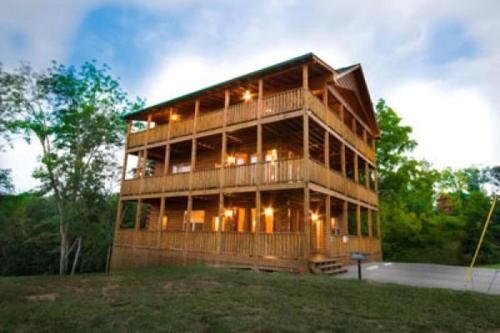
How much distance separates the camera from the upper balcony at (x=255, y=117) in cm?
1301

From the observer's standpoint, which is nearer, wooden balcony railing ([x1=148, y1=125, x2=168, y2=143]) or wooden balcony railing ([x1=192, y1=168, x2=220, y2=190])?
wooden balcony railing ([x1=192, y1=168, x2=220, y2=190])

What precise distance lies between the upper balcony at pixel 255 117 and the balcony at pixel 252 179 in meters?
2.34

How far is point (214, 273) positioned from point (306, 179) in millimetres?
5012

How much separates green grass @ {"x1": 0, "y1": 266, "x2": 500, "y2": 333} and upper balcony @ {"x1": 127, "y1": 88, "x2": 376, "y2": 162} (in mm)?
7538

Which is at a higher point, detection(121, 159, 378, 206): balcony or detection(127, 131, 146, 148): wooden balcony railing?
detection(127, 131, 146, 148): wooden balcony railing

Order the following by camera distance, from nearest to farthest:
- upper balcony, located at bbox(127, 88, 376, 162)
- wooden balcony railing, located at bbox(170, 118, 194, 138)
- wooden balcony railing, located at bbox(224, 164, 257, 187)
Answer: upper balcony, located at bbox(127, 88, 376, 162), wooden balcony railing, located at bbox(224, 164, 257, 187), wooden balcony railing, located at bbox(170, 118, 194, 138)

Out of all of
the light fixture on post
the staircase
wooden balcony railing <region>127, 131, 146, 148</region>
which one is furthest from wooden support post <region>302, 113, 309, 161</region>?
wooden balcony railing <region>127, 131, 146, 148</region>

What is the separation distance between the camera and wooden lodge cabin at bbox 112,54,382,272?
12461 mm

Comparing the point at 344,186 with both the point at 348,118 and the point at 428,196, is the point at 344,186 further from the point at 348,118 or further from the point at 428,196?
the point at 428,196

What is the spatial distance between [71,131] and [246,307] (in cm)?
1918

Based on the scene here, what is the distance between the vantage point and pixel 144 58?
1754 inches

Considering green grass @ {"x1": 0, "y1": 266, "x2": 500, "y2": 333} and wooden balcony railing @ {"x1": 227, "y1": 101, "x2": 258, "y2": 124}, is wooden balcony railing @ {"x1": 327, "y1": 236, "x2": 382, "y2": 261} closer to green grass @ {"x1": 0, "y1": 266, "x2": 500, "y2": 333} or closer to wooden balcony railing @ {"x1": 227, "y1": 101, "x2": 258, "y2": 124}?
green grass @ {"x1": 0, "y1": 266, "x2": 500, "y2": 333}

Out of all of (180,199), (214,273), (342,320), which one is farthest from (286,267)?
(180,199)

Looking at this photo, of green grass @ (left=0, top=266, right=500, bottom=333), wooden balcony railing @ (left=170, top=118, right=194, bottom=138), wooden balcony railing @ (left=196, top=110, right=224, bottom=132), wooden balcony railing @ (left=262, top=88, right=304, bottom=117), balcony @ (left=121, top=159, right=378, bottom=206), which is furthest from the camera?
wooden balcony railing @ (left=170, top=118, right=194, bottom=138)
